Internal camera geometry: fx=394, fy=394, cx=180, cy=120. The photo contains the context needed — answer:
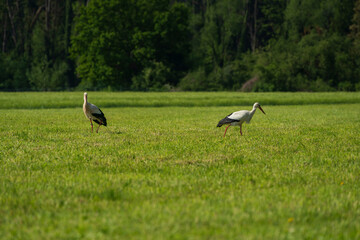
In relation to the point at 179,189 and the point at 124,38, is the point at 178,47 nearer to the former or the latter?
Answer: the point at 124,38

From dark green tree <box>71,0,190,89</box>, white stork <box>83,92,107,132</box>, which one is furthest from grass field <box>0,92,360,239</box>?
dark green tree <box>71,0,190,89</box>

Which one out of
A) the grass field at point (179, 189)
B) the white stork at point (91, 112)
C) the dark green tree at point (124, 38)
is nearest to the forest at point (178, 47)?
the dark green tree at point (124, 38)

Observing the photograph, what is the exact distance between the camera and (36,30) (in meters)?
76.1

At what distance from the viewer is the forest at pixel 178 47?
214ft

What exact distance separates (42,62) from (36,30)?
8.68 m

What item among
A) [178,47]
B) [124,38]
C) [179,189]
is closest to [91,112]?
[179,189]

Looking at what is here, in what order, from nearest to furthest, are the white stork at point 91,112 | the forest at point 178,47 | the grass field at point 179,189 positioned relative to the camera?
the grass field at point 179,189, the white stork at point 91,112, the forest at point 178,47

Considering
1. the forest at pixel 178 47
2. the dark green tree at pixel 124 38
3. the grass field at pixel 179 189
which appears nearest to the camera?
the grass field at pixel 179 189

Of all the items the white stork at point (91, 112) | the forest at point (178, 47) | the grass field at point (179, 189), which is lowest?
the grass field at point (179, 189)

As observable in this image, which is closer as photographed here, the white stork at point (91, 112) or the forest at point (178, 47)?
the white stork at point (91, 112)

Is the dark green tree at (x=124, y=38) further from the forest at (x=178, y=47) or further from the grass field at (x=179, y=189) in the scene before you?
the grass field at (x=179, y=189)

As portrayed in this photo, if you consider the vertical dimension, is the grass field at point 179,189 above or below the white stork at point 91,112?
below

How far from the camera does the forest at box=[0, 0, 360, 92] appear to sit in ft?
214

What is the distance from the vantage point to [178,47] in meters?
73.1
